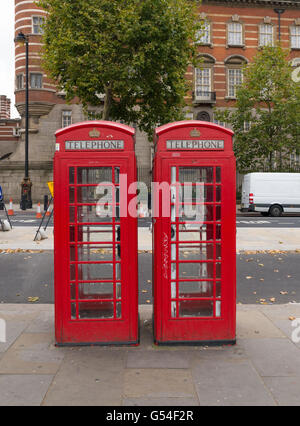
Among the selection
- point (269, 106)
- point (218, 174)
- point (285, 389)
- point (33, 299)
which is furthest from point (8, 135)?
point (285, 389)

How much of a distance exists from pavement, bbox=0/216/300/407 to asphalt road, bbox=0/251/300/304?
1.31 metres

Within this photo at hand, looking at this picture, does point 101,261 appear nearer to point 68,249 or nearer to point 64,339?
point 68,249

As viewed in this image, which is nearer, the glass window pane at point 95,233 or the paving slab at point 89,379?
the paving slab at point 89,379

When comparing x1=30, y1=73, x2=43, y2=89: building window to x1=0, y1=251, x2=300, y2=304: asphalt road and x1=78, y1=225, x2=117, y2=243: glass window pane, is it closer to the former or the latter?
x1=0, y1=251, x2=300, y2=304: asphalt road

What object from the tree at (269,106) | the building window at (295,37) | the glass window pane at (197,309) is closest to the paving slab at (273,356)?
the glass window pane at (197,309)

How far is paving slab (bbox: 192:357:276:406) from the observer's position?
3.65 meters

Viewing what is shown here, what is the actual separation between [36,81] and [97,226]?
108 ft

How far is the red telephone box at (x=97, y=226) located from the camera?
4820 millimetres

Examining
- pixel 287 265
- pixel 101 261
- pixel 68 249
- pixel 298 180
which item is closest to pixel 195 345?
pixel 101 261

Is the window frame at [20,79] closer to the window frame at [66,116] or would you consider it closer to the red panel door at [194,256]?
the window frame at [66,116]

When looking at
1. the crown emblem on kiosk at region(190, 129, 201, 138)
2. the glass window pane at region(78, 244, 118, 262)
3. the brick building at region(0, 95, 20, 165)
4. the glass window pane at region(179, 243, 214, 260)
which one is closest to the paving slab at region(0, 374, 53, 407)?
the glass window pane at region(78, 244, 118, 262)

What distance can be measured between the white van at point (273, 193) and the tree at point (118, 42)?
7.38 meters
